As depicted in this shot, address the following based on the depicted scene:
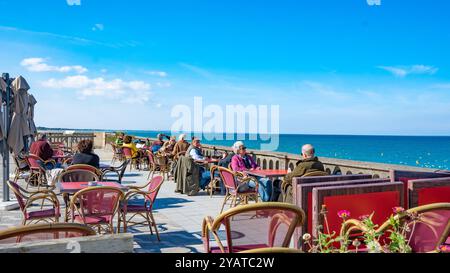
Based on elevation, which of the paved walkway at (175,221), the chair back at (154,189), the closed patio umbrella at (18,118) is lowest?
the paved walkway at (175,221)

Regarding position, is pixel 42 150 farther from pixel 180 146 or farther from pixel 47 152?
pixel 180 146

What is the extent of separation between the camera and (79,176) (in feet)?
18.4

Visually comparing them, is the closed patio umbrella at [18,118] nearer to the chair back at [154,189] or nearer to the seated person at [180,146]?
the chair back at [154,189]

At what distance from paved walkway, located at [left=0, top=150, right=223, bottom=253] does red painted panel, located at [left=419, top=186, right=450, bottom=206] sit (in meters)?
2.31

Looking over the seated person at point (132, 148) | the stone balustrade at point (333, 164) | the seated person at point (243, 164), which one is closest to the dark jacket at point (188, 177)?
the seated person at point (243, 164)

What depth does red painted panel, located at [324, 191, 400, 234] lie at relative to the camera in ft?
10.6

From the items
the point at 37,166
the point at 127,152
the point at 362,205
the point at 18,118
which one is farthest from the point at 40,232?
the point at 127,152

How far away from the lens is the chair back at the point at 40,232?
78.9 inches

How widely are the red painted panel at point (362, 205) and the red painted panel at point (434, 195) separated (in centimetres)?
27

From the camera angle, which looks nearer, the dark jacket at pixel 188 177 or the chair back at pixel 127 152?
the dark jacket at pixel 188 177

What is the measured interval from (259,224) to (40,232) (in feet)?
4.52
